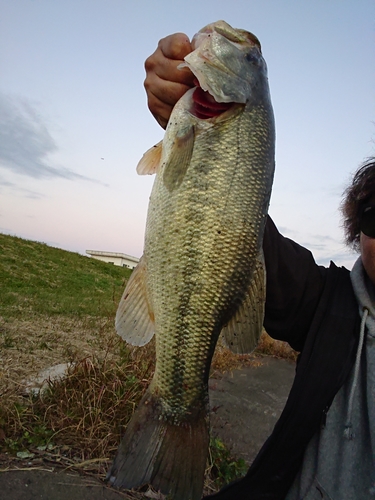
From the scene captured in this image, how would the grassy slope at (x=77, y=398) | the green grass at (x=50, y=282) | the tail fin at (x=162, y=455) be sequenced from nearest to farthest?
the tail fin at (x=162, y=455) < the grassy slope at (x=77, y=398) < the green grass at (x=50, y=282)

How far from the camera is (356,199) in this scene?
99.0 inches

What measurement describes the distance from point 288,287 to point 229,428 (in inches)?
111

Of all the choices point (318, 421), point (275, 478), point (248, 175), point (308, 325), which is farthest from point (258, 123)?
point (275, 478)

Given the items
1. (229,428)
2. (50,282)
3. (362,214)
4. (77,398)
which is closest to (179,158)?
(362,214)

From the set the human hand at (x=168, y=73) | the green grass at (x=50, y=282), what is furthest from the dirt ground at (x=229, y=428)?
the human hand at (x=168, y=73)

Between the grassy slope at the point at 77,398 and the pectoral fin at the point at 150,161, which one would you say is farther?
the grassy slope at the point at 77,398

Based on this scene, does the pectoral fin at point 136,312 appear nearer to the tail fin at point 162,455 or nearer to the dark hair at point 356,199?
the tail fin at point 162,455

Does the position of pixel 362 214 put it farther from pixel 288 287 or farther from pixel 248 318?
pixel 248 318

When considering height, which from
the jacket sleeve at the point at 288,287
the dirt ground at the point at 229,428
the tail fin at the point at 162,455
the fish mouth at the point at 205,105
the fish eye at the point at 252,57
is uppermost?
the fish eye at the point at 252,57

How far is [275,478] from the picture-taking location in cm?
208

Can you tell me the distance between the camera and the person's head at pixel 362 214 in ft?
7.11

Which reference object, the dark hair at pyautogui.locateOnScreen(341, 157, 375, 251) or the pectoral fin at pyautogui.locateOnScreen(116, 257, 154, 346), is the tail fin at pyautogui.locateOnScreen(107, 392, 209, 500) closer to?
the pectoral fin at pyautogui.locateOnScreen(116, 257, 154, 346)

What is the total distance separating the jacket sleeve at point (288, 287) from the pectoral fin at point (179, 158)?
25.7 inches

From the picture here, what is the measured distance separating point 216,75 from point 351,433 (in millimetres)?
1920
